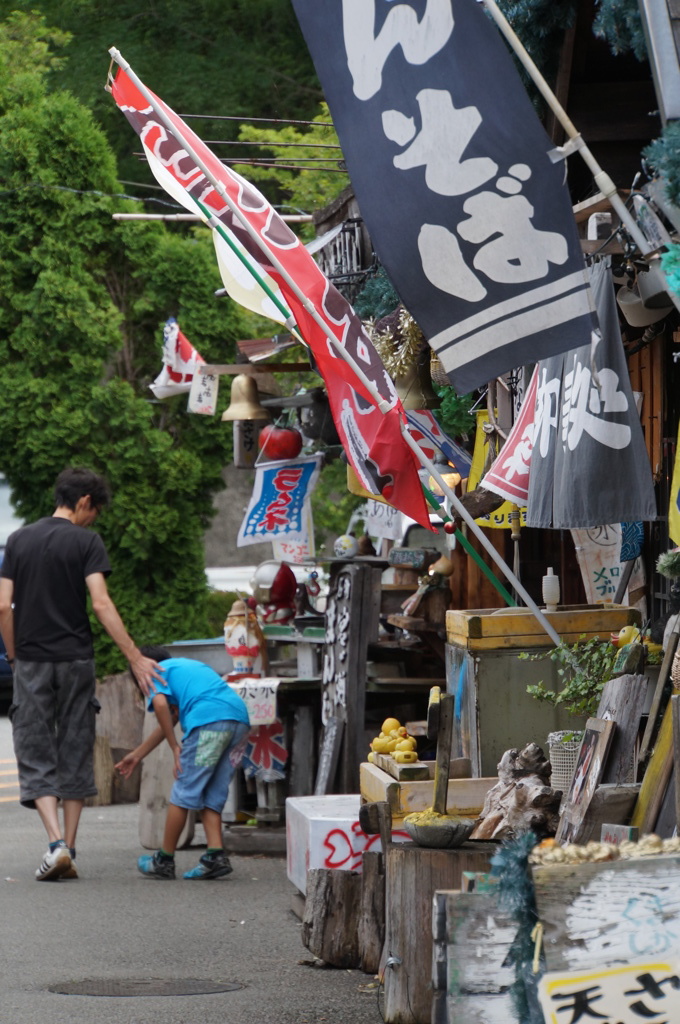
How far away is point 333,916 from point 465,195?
10.4 feet

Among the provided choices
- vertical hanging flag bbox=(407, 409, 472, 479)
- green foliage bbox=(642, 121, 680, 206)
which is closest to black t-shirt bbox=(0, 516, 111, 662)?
vertical hanging flag bbox=(407, 409, 472, 479)

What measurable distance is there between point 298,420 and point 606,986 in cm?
846

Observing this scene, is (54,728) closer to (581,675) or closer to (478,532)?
(478,532)

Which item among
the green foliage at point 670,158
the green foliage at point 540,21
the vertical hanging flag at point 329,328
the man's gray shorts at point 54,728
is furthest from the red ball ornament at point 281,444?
the green foliage at point 670,158

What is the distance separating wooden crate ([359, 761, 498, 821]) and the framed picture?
881 mm

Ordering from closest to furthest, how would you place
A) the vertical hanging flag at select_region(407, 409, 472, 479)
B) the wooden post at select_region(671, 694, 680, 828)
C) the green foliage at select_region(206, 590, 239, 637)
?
1. the wooden post at select_region(671, 694, 680, 828)
2. the vertical hanging flag at select_region(407, 409, 472, 479)
3. the green foliage at select_region(206, 590, 239, 637)

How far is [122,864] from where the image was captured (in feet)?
27.8

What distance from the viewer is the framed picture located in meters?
4.62

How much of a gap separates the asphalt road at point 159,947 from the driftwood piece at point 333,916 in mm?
80

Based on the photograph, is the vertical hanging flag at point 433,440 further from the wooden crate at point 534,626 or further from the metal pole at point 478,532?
the metal pole at point 478,532

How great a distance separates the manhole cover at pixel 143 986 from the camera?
574 centimetres

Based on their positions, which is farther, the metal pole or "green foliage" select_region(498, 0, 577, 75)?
"green foliage" select_region(498, 0, 577, 75)

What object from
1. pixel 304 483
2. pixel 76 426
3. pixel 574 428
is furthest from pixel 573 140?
pixel 76 426

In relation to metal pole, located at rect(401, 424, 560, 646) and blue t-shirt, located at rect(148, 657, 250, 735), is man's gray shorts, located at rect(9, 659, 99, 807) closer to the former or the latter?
blue t-shirt, located at rect(148, 657, 250, 735)
